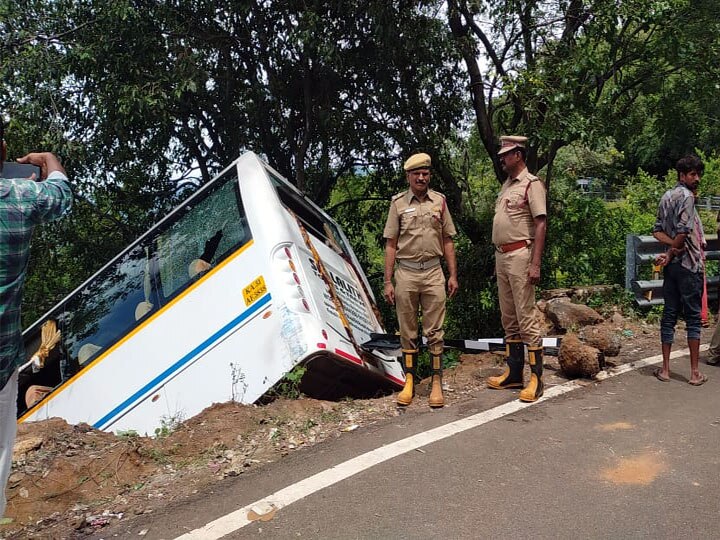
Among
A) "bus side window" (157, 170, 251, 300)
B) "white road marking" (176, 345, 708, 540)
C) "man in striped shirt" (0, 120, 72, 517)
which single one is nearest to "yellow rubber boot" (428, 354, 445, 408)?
"white road marking" (176, 345, 708, 540)

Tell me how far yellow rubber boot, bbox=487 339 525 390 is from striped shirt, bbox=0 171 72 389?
337cm

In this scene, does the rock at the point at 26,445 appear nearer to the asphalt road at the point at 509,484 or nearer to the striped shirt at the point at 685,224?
the asphalt road at the point at 509,484

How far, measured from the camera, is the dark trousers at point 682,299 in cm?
494

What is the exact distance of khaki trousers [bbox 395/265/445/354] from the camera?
454cm

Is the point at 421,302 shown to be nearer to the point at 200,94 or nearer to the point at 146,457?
the point at 146,457

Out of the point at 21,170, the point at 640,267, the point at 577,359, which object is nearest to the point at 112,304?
the point at 21,170

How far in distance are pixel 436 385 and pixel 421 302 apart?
24.6 inches

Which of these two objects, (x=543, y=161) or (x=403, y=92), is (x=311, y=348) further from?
(x=543, y=161)

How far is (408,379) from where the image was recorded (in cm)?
455

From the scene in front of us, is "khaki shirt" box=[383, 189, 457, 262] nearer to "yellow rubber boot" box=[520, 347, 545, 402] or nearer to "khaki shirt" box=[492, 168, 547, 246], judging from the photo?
"khaki shirt" box=[492, 168, 547, 246]

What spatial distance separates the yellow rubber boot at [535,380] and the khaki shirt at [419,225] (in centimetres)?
99

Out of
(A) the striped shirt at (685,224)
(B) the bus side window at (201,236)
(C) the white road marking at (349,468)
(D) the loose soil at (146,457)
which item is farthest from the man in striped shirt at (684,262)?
(B) the bus side window at (201,236)

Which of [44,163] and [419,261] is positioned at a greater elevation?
[44,163]

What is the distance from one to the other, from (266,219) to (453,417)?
2.03 m
